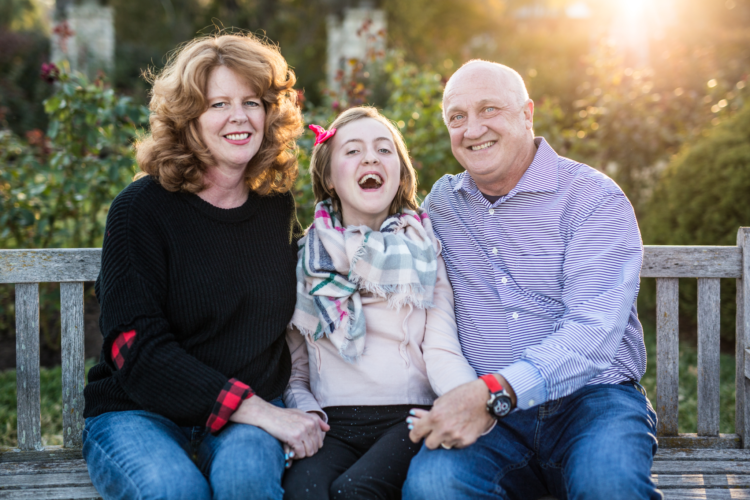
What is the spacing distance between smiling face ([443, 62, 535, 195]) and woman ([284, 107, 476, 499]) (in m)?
0.32

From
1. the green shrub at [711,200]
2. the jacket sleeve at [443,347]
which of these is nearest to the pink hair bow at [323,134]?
the jacket sleeve at [443,347]

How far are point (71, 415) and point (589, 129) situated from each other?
479 cm

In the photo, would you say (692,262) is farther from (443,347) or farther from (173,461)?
(173,461)

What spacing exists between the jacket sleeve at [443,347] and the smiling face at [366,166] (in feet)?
1.34

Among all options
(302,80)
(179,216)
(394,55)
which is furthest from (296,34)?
(179,216)


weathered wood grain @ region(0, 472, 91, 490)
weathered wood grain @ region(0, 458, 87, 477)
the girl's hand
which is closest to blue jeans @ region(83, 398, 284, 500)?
weathered wood grain @ region(0, 472, 91, 490)

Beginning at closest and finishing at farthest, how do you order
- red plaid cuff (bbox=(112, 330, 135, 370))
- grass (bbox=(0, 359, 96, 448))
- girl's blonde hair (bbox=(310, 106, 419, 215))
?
red plaid cuff (bbox=(112, 330, 135, 370)) < girl's blonde hair (bbox=(310, 106, 419, 215)) < grass (bbox=(0, 359, 96, 448))

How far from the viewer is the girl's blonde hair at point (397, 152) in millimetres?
2561

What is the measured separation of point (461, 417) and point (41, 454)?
1.83 meters

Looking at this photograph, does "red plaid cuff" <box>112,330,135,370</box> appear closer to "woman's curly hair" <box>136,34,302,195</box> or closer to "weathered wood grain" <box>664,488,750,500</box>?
"woman's curly hair" <box>136,34,302,195</box>

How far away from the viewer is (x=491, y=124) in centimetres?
251

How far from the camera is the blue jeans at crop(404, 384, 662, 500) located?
1906mm

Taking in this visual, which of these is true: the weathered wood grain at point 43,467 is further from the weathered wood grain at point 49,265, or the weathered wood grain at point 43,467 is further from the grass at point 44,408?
the grass at point 44,408

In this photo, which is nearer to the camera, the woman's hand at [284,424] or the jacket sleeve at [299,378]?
the woman's hand at [284,424]
